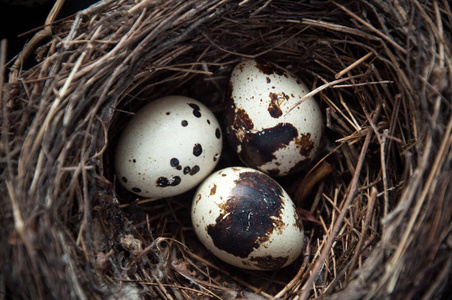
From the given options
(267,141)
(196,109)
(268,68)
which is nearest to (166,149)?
(196,109)

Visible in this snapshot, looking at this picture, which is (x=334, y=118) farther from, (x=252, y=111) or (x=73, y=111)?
(x=73, y=111)

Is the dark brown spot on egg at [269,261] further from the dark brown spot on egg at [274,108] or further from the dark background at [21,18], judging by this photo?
the dark background at [21,18]

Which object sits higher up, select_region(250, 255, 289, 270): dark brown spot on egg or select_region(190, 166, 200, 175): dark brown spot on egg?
select_region(190, 166, 200, 175): dark brown spot on egg

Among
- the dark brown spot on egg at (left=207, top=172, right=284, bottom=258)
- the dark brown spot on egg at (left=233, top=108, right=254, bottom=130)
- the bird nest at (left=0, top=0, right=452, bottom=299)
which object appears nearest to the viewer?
the bird nest at (left=0, top=0, right=452, bottom=299)

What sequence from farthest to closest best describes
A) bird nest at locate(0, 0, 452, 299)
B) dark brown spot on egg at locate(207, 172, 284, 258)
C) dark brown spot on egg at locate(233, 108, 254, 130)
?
dark brown spot on egg at locate(233, 108, 254, 130), dark brown spot on egg at locate(207, 172, 284, 258), bird nest at locate(0, 0, 452, 299)

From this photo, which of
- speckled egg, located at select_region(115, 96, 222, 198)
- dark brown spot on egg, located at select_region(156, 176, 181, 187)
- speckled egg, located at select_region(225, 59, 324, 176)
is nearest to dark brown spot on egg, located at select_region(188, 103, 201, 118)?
speckled egg, located at select_region(115, 96, 222, 198)

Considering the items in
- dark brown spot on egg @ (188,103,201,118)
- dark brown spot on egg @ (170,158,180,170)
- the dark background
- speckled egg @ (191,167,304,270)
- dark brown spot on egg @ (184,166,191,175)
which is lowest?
speckled egg @ (191,167,304,270)

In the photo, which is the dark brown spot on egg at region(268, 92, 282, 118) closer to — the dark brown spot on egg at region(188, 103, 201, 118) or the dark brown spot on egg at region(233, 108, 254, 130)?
the dark brown spot on egg at region(233, 108, 254, 130)

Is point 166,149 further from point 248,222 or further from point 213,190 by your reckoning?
point 248,222

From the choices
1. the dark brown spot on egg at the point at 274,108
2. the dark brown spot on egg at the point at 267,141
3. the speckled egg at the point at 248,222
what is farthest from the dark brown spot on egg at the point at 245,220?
the dark brown spot on egg at the point at 274,108
